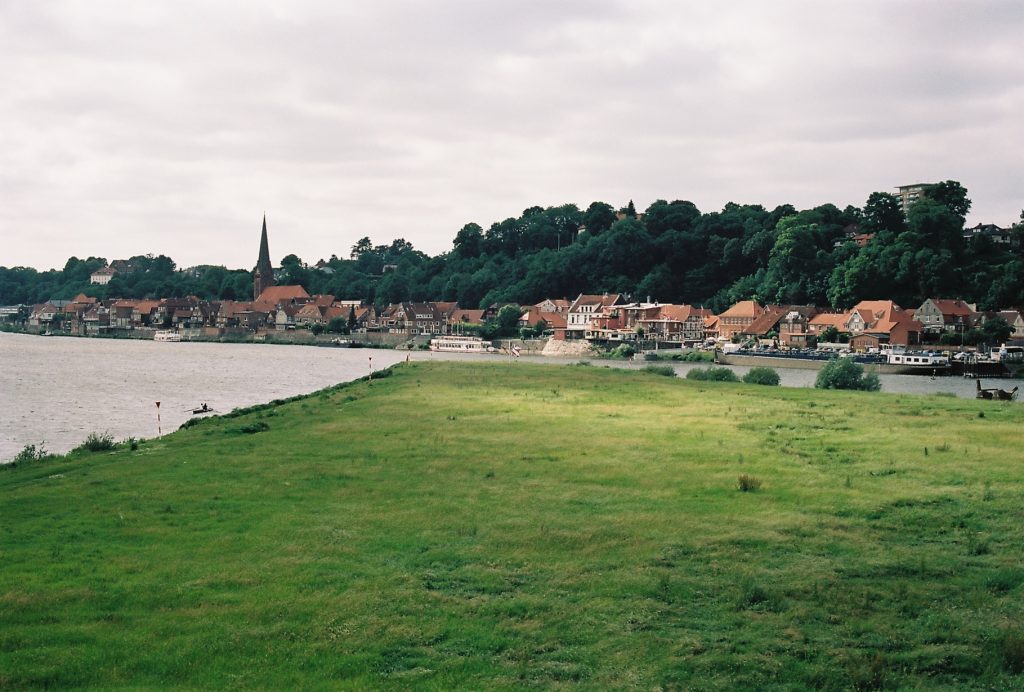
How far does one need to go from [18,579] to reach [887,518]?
46.4 feet

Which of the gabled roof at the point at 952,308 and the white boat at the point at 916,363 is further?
the gabled roof at the point at 952,308

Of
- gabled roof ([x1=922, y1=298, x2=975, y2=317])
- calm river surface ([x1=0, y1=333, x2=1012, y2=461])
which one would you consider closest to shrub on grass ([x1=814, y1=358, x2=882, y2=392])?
calm river surface ([x1=0, y1=333, x2=1012, y2=461])

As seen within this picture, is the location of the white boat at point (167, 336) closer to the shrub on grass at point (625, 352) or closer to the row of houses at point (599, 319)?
the row of houses at point (599, 319)

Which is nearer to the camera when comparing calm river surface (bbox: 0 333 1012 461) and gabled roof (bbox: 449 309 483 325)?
calm river surface (bbox: 0 333 1012 461)

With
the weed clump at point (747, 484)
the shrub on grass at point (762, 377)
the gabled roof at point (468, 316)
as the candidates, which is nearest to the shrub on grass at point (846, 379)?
the shrub on grass at point (762, 377)

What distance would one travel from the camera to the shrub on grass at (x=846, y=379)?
49844 millimetres

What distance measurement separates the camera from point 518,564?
13.6 m

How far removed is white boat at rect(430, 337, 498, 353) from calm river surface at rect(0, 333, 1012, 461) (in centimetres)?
3497

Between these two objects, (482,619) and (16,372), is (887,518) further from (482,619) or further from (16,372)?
(16,372)

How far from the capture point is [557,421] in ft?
101

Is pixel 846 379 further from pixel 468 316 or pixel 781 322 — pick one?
pixel 468 316

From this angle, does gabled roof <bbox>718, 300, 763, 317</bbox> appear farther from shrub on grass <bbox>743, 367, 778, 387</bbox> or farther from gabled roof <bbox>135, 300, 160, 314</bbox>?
gabled roof <bbox>135, 300, 160, 314</bbox>

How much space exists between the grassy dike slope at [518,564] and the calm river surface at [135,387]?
13.6 metres

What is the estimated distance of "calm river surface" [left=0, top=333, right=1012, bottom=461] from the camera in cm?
3812
